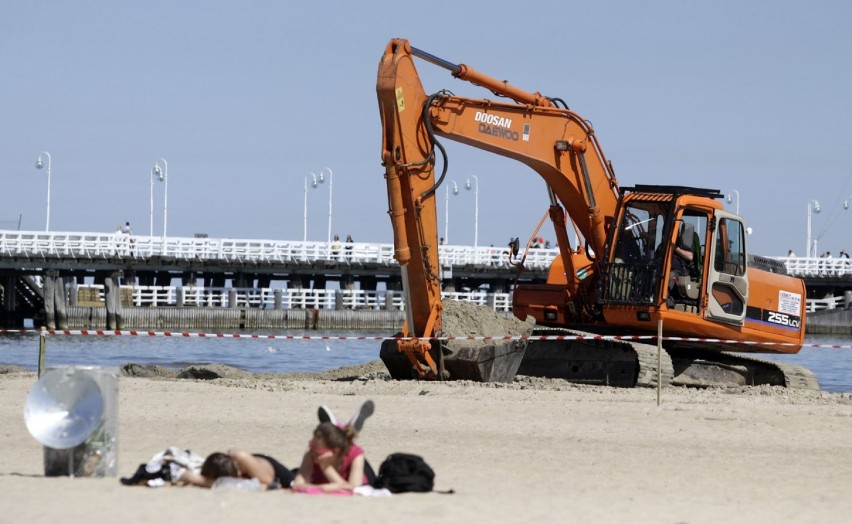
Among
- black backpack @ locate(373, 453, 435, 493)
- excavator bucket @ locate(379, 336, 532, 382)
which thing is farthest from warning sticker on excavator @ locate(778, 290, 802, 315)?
black backpack @ locate(373, 453, 435, 493)

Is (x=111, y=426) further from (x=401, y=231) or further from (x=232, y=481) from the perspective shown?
(x=401, y=231)

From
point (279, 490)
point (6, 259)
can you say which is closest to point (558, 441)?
Result: point (279, 490)

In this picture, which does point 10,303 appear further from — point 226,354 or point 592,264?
point 592,264

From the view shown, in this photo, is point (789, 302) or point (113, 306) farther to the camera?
point (113, 306)

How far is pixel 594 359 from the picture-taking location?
2281 cm

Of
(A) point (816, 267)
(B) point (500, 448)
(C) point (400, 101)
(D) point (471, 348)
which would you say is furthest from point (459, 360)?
(A) point (816, 267)

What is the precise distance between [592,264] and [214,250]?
40.8 m

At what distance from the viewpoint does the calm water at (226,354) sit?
3259 cm

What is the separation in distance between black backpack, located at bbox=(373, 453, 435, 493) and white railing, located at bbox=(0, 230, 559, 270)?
47.1 meters

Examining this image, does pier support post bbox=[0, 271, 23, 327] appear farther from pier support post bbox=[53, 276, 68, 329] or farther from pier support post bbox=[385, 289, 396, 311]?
pier support post bbox=[385, 289, 396, 311]

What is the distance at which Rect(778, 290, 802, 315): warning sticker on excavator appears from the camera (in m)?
23.4

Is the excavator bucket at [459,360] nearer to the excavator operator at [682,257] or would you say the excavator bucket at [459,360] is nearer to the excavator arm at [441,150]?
the excavator arm at [441,150]

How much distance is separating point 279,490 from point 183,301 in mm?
48391

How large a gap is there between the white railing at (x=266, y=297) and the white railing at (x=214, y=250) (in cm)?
152
